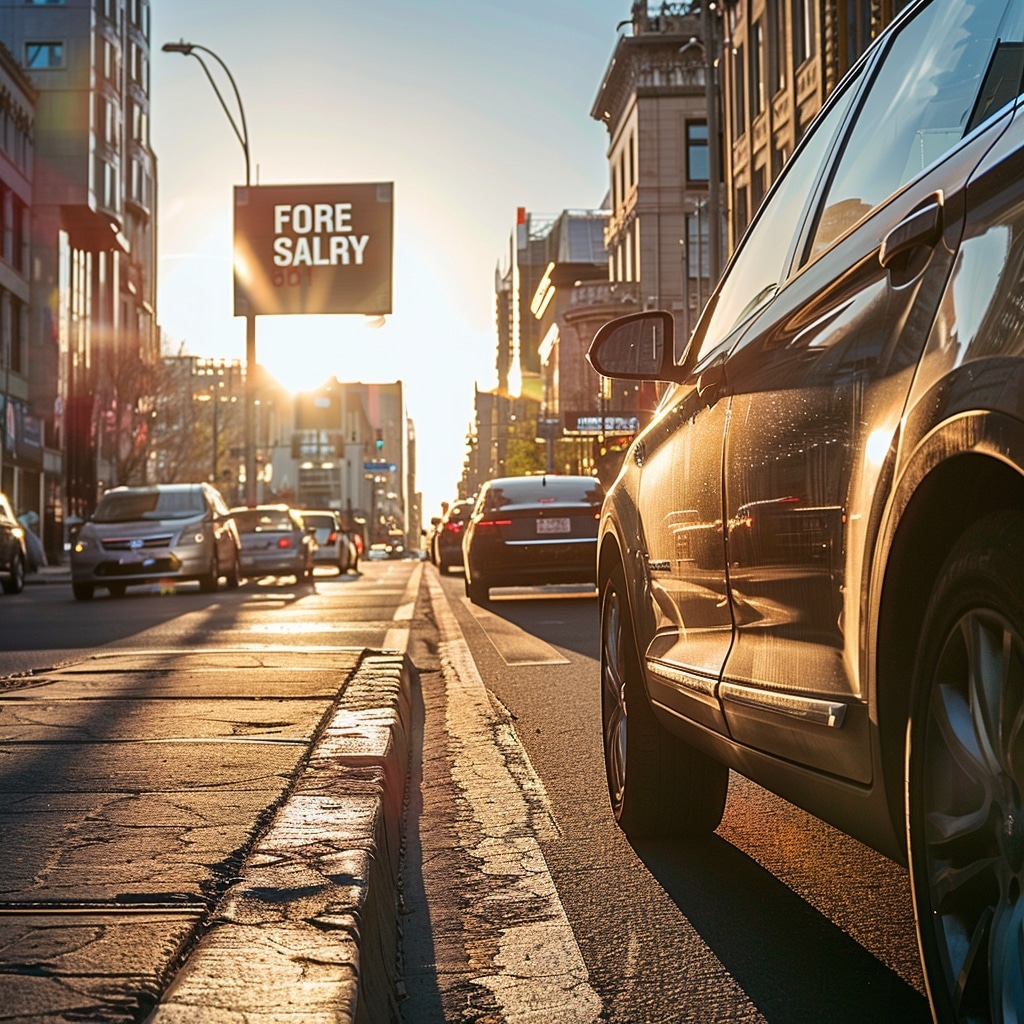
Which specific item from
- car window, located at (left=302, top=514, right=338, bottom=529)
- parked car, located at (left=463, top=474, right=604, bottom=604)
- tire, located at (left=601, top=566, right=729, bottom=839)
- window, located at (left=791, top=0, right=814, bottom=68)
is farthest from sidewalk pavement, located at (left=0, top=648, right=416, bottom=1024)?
car window, located at (left=302, top=514, right=338, bottom=529)

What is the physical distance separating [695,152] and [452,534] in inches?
1295

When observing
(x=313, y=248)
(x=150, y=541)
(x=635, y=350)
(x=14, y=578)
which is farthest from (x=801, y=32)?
(x=635, y=350)

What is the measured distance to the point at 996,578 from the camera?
2098mm

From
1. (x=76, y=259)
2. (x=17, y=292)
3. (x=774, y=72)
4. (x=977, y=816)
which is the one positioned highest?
(x=774, y=72)

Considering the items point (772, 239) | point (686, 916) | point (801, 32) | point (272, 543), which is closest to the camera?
point (686, 916)

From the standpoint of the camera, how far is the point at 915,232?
8.29ft

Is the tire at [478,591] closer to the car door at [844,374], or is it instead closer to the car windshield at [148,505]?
the car windshield at [148,505]

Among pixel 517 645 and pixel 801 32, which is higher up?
pixel 801 32

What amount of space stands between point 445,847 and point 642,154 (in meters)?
62.0

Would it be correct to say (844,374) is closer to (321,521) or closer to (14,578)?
(14,578)

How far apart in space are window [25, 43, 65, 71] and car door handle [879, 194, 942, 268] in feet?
198

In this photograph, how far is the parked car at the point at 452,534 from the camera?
35394 mm

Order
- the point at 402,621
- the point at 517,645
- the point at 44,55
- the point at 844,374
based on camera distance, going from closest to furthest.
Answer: the point at 844,374 < the point at 517,645 < the point at 402,621 < the point at 44,55

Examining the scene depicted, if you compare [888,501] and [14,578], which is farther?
[14,578]
